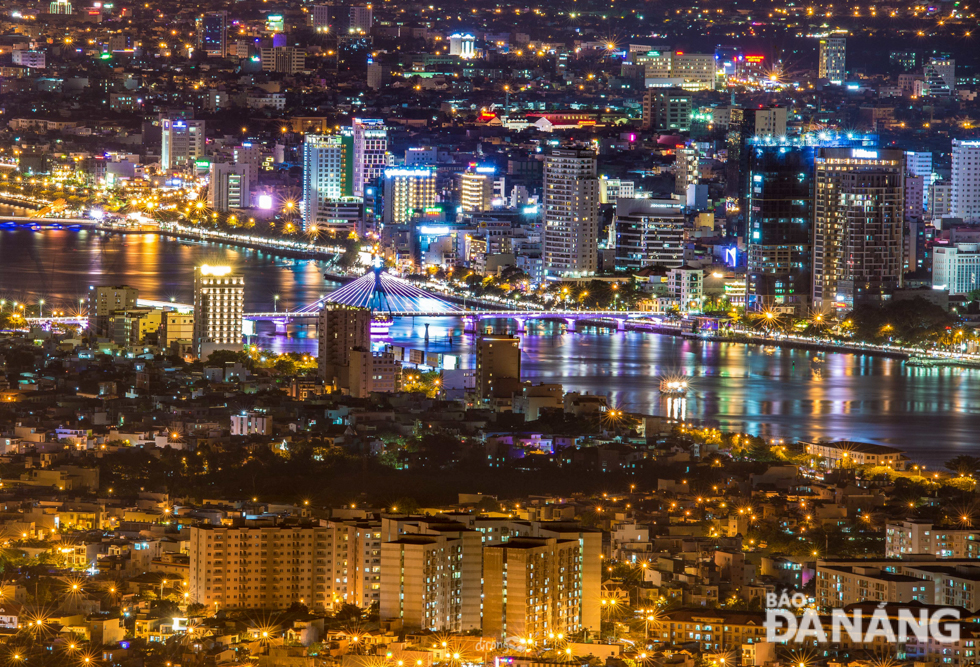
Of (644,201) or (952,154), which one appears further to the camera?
(952,154)

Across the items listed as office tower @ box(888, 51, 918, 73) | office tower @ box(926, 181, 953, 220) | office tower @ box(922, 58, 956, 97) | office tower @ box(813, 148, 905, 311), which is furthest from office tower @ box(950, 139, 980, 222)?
office tower @ box(888, 51, 918, 73)

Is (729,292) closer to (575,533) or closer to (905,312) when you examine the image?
(905,312)

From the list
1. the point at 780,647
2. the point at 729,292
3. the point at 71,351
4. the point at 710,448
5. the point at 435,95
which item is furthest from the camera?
the point at 435,95

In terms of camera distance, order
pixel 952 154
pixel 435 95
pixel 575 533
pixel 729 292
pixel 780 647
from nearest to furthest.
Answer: pixel 780 647 < pixel 575 533 < pixel 729 292 < pixel 952 154 < pixel 435 95

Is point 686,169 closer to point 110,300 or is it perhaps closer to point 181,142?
point 181,142

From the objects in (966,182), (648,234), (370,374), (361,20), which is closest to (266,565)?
(370,374)

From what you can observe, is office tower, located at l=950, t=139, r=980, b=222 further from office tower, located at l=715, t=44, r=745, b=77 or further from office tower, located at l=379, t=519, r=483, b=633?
office tower, located at l=379, t=519, r=483, b=633

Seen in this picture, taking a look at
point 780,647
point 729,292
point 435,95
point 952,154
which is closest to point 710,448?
point 780,647
